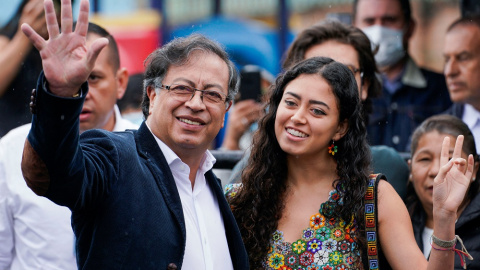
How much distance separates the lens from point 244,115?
5.50 meters

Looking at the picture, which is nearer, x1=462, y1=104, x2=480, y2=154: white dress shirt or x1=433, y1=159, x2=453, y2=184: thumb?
x1=433, y1=159, x2=453, y2=184: thumb

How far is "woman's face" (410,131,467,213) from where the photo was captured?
3.90m

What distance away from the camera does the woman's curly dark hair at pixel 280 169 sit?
319cm

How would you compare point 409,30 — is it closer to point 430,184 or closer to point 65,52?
point 430,184

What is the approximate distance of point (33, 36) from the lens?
2.08m

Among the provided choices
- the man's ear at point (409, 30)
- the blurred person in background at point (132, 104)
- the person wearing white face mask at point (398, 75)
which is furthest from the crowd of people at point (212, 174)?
the blurred person in background at point (132, 104)

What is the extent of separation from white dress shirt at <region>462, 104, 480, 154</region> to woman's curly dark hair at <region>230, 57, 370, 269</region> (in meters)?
1.83

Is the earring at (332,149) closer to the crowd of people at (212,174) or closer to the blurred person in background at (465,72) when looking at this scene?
the crowd of people at (212,174)

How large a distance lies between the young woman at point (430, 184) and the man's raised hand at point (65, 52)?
2.26 meters

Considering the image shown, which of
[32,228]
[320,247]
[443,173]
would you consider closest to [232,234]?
[320,247]

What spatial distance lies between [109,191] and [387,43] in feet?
11.8

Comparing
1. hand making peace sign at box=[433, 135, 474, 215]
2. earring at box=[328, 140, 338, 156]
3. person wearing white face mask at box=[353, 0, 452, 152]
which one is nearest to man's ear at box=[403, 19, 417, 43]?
person wearing white face mask at box=[353, 0, 452, 152]

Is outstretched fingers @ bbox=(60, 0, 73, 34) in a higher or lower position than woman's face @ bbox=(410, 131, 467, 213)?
higher

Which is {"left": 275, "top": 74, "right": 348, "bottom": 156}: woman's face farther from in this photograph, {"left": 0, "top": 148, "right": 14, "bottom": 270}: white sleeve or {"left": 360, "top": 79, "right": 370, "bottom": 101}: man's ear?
{"left": 0, "top": 148, "right": 14, "bottom": 270}: white sleeve
